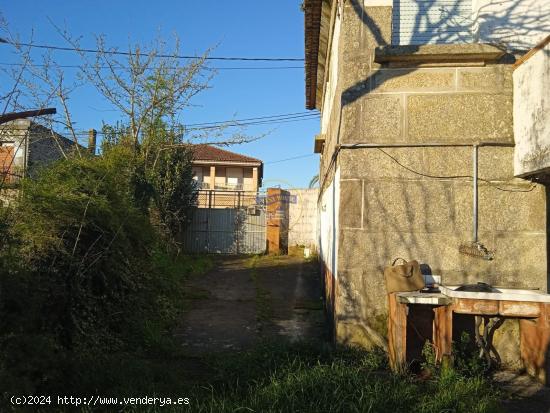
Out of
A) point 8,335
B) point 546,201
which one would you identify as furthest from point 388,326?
point 8,335

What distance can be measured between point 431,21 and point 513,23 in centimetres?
89

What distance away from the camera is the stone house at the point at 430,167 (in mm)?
5062

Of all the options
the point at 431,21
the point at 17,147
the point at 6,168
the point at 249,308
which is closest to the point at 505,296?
the point at 431,21

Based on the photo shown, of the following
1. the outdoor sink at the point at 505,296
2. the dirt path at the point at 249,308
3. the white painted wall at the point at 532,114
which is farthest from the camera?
the dirt path at the point at 249,308

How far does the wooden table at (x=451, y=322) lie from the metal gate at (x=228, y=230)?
12774 millimetres

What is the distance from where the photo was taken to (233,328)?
21.7 feet

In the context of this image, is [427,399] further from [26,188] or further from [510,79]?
[26,188]

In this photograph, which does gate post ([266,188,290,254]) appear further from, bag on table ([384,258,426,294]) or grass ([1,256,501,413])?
bag on table ([384,258,426,294])

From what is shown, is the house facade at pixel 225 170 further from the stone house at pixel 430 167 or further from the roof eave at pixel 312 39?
the stone house at pixel 430 167

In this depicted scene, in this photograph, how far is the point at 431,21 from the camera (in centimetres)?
554

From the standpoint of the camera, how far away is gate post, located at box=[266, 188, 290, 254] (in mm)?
17234

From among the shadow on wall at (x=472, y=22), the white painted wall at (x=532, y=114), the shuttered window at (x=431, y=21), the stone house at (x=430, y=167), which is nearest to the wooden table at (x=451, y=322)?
the stone house at (x=430, y=167)

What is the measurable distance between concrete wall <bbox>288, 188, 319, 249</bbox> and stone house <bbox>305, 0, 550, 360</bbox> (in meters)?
12.2

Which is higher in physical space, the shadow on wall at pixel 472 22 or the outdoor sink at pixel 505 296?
the shadow on wall at pixel 472 22
